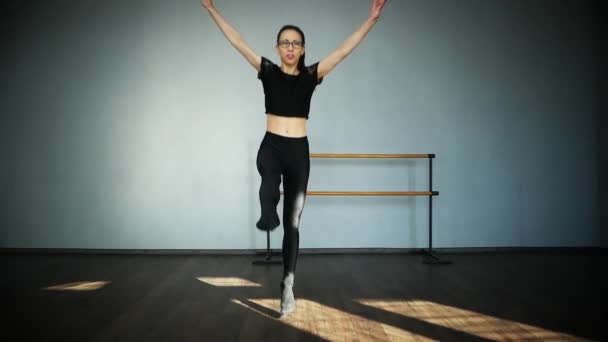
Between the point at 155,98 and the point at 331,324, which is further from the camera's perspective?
the point at 155,98

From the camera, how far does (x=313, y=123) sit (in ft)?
12.8

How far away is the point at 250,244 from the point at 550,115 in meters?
3.06

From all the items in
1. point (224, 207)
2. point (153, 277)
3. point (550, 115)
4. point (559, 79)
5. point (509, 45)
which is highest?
point (509, 45)

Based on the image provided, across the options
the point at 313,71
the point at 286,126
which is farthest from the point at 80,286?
the point at 313,71

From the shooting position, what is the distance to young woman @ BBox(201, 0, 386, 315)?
2156mm

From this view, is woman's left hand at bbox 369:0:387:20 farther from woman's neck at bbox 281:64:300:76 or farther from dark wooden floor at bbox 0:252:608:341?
dark wooden floor at bbox 0:252:608:341

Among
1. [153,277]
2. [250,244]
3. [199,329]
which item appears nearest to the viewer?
[199,329]

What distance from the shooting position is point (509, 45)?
4.00 meters

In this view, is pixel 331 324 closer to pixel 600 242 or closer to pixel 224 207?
pixel 224 207

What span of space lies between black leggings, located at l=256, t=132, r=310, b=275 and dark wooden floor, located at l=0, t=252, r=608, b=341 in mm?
377

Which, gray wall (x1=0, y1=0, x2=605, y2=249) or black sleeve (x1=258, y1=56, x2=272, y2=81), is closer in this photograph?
black sleeve (x1=258, y1=56, x2=272, y2=81)

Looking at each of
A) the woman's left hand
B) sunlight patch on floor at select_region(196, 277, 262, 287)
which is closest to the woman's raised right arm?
the woman's left hand

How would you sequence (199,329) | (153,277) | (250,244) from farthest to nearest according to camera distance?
(250,244)
(153,277)
(199,329)

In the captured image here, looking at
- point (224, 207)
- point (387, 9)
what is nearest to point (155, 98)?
point (224, 207)
